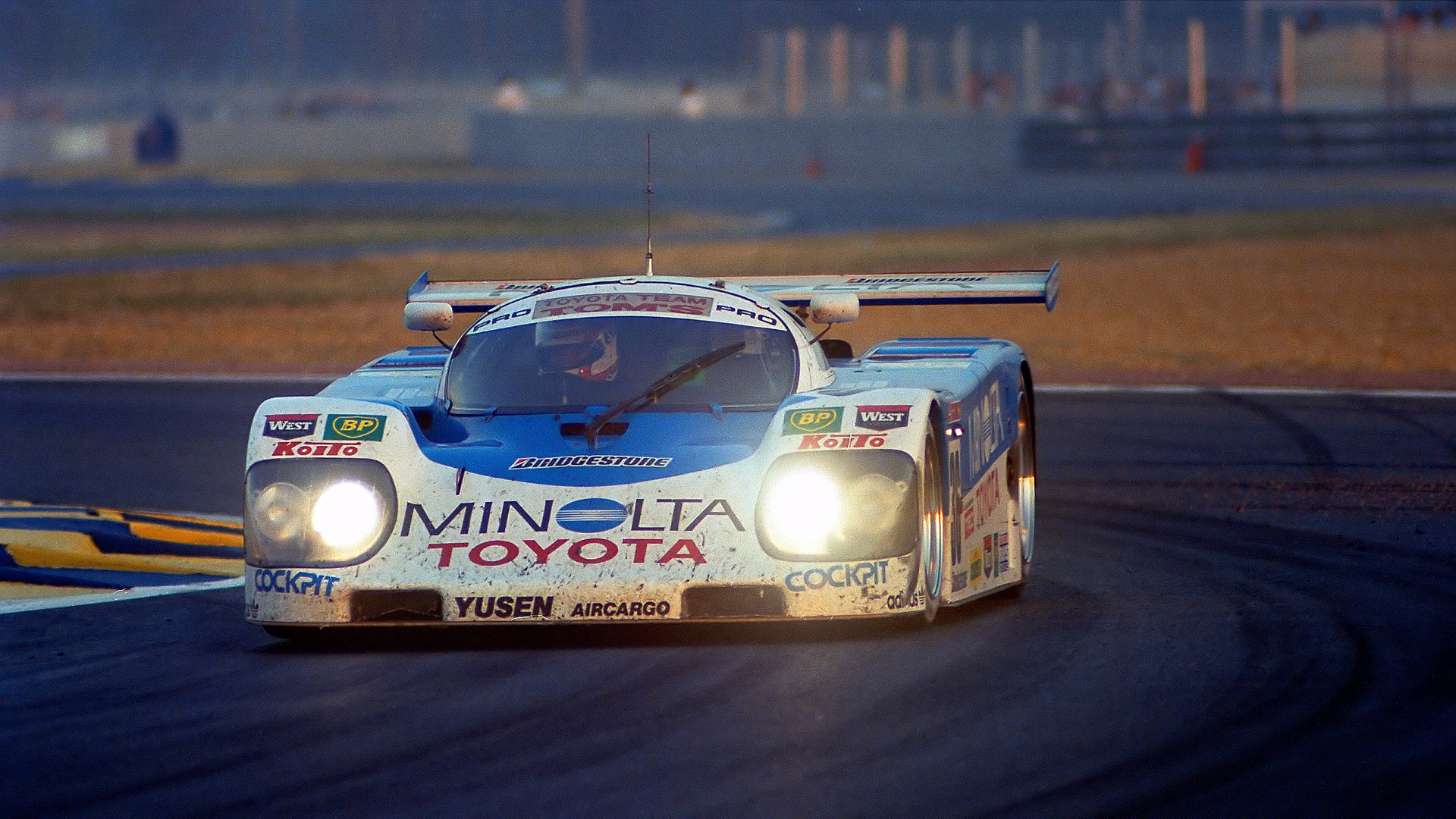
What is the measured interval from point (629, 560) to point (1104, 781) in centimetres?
199

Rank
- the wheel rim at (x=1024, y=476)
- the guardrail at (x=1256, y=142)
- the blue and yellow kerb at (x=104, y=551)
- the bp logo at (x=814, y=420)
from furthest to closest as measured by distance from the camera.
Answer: the guardrail at (x=1256, y=142) → the wheel rim at (x=1024, y=476) → the blue and yellow kerb at (x=104, y=551) → the bp logo at (x=814, y=420)

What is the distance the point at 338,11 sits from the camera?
121000 mm

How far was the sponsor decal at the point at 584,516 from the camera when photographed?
674cm

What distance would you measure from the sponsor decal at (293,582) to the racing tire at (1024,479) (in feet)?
8.39

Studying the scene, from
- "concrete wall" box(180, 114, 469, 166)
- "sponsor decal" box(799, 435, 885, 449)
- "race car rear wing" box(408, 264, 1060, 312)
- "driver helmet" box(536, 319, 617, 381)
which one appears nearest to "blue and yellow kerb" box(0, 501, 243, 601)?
"race car rear wing" box(408, 264, 1060, 312)

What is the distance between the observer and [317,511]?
272 inches

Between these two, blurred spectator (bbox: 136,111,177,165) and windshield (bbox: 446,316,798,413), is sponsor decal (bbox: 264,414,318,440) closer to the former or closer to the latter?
windshield (bbox: 446,316,798,413)

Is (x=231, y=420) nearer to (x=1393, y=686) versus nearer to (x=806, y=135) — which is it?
(x=1393, y=686)

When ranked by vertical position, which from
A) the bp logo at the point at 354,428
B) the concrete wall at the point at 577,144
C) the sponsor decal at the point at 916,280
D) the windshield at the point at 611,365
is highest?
the concrete wall at the point at 577,144

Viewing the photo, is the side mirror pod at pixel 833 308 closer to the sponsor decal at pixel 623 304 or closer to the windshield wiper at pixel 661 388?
the sponsor decal at pixel 623 304

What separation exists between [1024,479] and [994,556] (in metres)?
1.20

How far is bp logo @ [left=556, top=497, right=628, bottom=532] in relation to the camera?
266 inches

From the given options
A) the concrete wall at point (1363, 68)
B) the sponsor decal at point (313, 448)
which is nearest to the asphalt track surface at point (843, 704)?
the sponsor decal at point (313, 448)

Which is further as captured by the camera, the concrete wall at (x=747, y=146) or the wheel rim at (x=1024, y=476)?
the concrete wall at (x=747, y=146)
